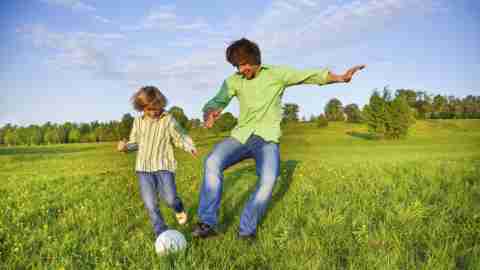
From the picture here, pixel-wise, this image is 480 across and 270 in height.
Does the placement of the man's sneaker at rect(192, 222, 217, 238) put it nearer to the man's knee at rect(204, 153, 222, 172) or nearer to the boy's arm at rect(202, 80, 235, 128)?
the man's knee at rect(204, 153, 222, 172)

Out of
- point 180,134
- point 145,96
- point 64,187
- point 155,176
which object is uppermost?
point 145,96

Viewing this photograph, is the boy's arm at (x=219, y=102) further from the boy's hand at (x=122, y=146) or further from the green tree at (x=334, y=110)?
the green tree at (x=334, y=110)

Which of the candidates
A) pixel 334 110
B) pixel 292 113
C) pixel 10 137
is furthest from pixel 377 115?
pixel 10 137

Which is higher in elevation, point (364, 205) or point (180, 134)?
point (180, 134)

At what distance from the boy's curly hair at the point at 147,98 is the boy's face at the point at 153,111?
0.04 meters

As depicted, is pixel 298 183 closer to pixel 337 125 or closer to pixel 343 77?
pixel 343 77

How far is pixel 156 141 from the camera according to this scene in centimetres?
550

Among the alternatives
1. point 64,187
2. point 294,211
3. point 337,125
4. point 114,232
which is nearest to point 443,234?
point 294,211

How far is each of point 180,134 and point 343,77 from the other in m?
2.55

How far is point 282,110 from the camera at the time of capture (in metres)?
5.65

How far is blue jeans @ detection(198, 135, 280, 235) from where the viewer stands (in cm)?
500

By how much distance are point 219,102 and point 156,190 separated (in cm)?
167

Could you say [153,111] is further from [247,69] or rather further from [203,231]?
[203,231]

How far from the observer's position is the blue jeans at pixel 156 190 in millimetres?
5320
